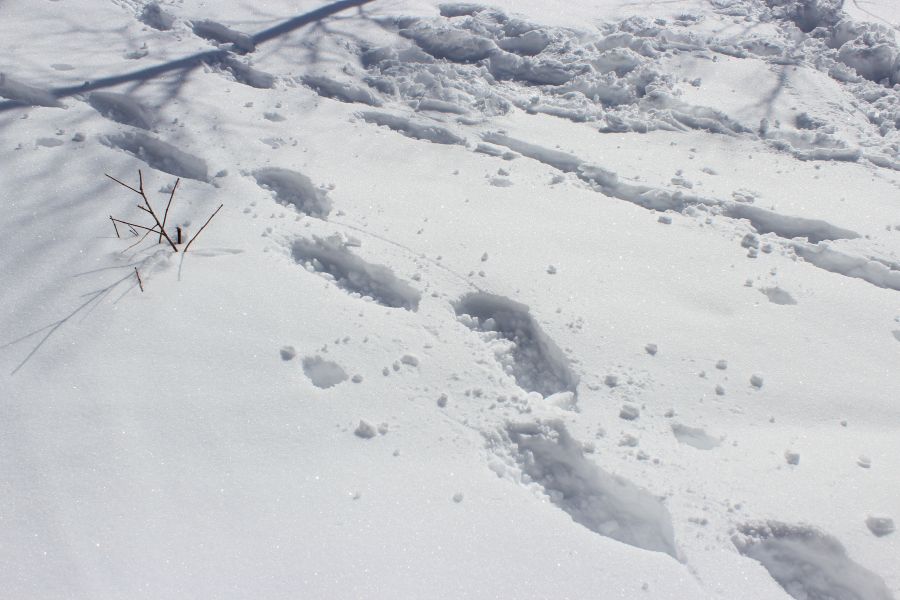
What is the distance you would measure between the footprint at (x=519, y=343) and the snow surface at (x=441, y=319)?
0.04 feet

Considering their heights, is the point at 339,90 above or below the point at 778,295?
above

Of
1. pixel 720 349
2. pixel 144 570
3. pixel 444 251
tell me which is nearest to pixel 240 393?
pixel 144 570

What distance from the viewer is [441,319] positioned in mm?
2592

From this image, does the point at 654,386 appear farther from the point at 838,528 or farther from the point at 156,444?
the point at 156,444

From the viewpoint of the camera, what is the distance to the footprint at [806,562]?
1.91 m

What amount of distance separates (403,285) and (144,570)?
1.40 m

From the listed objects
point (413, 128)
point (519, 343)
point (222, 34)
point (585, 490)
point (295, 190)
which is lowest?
point (585, 490)

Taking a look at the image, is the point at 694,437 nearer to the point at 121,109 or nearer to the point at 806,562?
the point at 806,562

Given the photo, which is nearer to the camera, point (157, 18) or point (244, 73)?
point (244, 73)

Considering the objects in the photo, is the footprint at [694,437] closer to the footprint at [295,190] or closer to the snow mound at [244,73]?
the footprint at [295,190]

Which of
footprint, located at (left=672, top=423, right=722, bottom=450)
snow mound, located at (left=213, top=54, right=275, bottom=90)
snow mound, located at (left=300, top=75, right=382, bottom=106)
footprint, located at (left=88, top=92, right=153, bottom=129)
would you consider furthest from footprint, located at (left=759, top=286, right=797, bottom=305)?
footprint, located at (left=88, top=92, right=153, bottom=129)

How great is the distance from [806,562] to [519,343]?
3.87 ft

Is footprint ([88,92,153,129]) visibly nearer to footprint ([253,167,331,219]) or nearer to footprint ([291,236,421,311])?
footprint ([253,167,331,219])

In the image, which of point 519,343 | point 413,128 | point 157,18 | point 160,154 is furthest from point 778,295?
point 157,18
